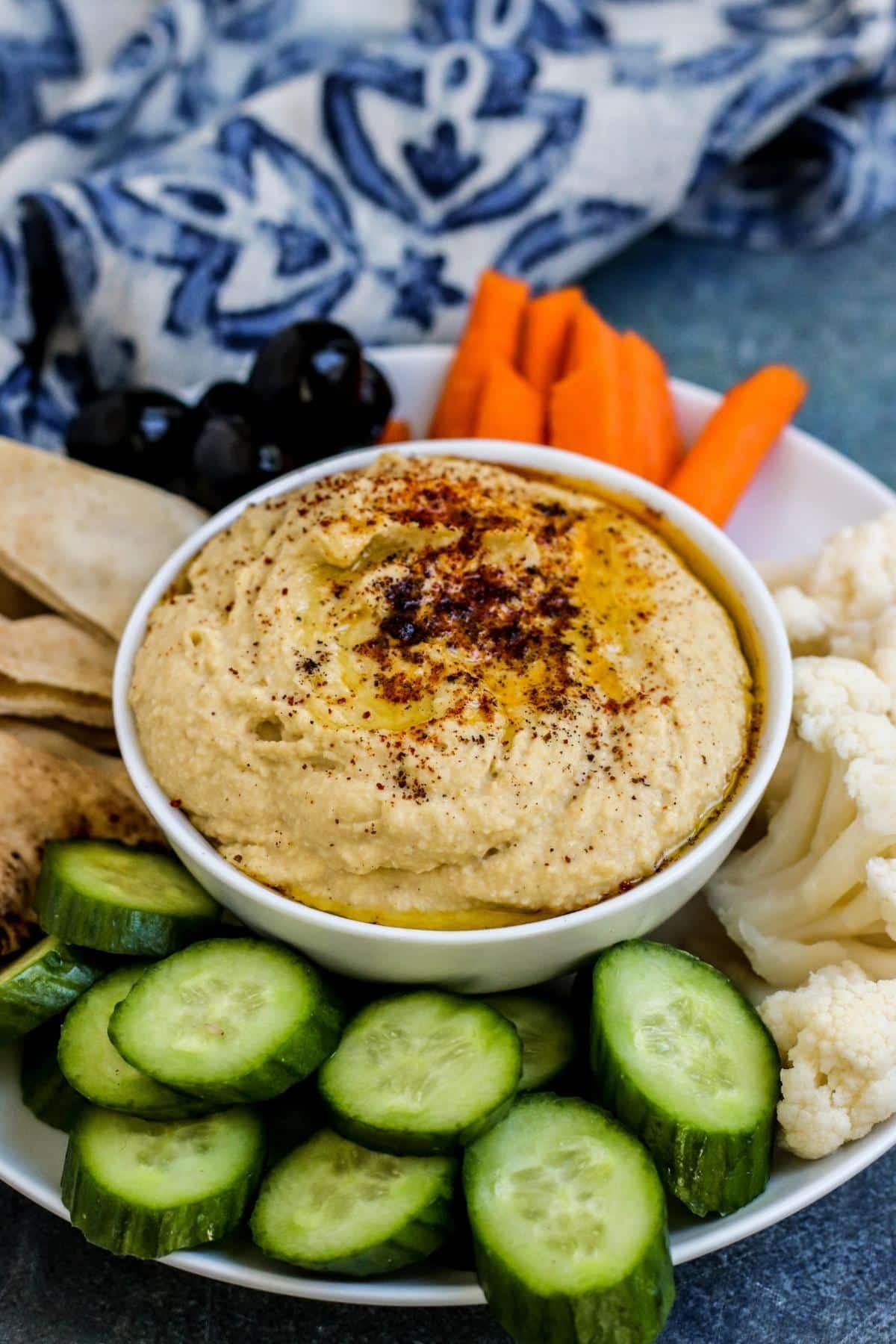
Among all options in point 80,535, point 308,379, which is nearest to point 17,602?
point 80,535

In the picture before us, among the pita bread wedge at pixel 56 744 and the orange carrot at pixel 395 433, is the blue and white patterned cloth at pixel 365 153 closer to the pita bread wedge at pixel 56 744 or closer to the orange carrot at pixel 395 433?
the orange carrot at pixel 395 433

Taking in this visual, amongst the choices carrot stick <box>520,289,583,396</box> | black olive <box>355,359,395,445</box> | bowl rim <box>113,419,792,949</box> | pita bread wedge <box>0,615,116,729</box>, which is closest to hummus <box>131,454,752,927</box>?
bowl rim <box>113,419,792,949</box>

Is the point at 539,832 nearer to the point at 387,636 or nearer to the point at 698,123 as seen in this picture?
the point at 387,636

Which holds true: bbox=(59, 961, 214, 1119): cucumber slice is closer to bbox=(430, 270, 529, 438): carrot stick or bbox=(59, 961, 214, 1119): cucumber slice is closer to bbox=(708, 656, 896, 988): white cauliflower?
bbox=(708, 656, 896, 988): white cauliflower

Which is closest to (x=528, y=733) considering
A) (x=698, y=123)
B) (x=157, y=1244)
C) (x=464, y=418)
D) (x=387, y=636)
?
(x=387, y=636)

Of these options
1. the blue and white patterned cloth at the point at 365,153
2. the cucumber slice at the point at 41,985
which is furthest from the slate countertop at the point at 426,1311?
the blue and white patterned cloth at the point at 365,153
